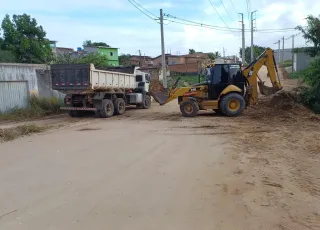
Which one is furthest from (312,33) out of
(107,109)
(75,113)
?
(75,113)

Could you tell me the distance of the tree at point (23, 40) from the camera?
102ft

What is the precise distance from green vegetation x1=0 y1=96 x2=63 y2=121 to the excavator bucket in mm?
5719

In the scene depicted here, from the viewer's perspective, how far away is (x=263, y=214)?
15.3ft

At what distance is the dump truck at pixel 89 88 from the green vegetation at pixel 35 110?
2060 millimetres

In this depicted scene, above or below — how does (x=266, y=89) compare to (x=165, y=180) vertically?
above

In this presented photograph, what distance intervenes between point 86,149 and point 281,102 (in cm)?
1054

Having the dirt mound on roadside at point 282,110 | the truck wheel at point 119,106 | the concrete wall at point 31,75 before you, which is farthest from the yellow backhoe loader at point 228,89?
the concrete wall at point 31,75

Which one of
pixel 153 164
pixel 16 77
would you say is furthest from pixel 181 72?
pixel 153 164

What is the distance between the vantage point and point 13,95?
60.5 ft

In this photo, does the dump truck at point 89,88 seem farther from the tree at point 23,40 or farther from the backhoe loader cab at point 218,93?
the tree at point 23,40

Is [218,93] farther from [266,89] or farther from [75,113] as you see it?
[75,113]

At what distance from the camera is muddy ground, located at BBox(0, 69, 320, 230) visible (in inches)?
182

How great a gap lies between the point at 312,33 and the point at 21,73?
16626mm

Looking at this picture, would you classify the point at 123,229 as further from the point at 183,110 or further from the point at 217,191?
the point at 183,110
